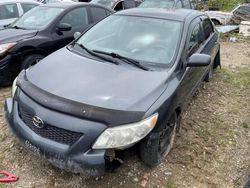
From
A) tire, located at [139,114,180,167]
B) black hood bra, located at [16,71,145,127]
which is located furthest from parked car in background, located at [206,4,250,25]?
black hood bra, located at [16,71,145,127]

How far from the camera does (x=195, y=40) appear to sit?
4.59 meters

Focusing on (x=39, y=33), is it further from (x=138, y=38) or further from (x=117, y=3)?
(x=117, y=3)

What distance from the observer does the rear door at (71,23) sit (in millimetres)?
6223

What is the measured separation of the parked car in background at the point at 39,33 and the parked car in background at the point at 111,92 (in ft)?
5.62

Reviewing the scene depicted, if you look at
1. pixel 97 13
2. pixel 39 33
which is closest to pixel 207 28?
pixel 97 13

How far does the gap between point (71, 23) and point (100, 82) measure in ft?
12.4

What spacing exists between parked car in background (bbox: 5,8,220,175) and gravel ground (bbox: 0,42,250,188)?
0.77ft

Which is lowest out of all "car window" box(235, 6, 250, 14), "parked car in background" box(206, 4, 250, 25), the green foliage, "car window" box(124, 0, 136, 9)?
the green foliage

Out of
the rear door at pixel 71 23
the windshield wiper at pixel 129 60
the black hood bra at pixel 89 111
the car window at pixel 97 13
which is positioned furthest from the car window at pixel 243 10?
the black hood bra at pixel 89 111

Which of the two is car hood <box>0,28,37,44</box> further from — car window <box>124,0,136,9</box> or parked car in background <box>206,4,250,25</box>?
parked car in background <box>206,4,250,25</box>

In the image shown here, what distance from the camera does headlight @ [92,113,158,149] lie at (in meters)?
2.78

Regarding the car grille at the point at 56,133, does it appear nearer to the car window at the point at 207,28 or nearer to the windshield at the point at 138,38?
the windshield at the point at 138,38

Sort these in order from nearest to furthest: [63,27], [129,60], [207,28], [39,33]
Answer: [129,60], [207,28], [39,33], [63,27]

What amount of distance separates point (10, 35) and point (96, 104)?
12.0 ft
